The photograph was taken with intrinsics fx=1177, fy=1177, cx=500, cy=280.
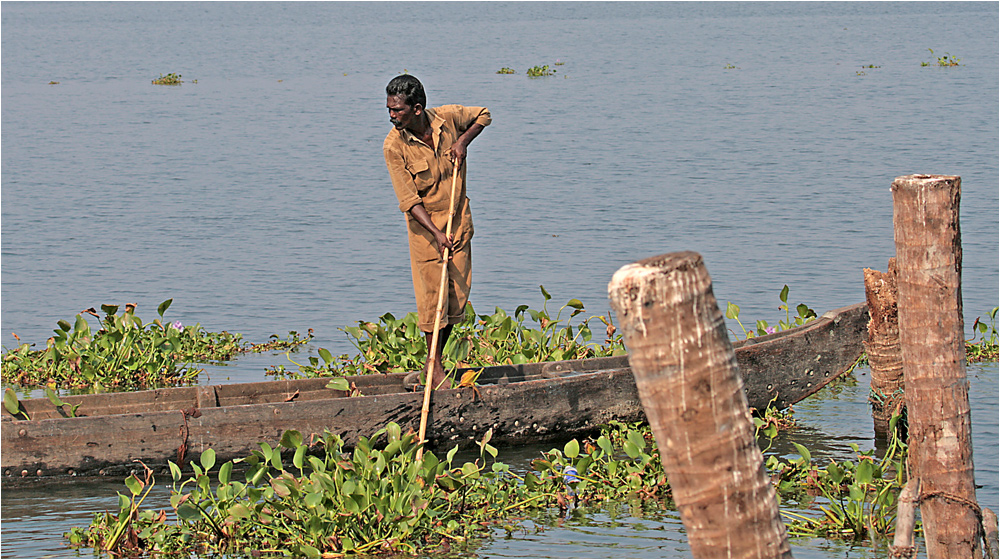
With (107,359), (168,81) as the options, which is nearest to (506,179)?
(107,359)

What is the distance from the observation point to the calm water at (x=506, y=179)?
1141cm

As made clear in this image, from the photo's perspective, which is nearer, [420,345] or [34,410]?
[34,410]

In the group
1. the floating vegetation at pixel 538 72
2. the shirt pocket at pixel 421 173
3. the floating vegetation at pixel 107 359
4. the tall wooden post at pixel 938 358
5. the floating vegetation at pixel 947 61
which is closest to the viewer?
the tall wooden post at pixel 938 358

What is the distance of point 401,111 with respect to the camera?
6625mm

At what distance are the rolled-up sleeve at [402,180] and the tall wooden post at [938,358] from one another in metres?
2.90

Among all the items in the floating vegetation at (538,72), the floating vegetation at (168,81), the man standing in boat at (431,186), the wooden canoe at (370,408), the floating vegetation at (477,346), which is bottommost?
the wooden canoe at (370,408)

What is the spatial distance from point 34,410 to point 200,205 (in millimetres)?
10467

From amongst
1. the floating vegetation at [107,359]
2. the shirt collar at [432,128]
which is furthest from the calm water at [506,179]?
the shirt collar at [432,128]

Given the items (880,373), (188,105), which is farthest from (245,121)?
(880,373)

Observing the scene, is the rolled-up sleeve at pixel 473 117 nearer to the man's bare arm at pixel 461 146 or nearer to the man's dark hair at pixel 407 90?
the man's bare arm at pixel 461 146

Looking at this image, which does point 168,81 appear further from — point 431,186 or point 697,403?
point 697,403

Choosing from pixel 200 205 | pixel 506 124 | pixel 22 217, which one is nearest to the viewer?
pixel 22 217

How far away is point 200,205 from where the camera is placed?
1700 cm

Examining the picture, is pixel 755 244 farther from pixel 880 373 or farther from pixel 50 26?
pixel 50 26
